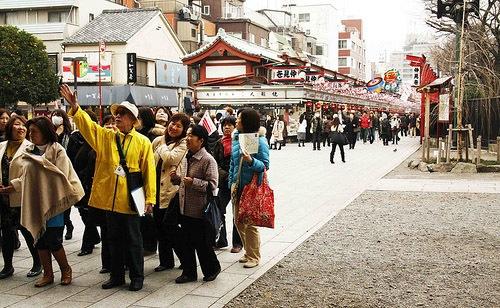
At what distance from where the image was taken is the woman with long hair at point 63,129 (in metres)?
7.55

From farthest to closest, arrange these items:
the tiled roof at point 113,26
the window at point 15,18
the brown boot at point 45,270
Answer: the window at point 15,18 < the tiled roof at point 113,26 < the brown boot at point 45,270

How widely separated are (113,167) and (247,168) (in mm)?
1427

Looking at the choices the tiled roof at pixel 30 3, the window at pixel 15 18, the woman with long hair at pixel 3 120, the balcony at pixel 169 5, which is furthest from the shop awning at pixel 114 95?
the woman with long hair at pixel 3 120

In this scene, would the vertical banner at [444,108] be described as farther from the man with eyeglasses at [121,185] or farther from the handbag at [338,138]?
the man with eyeglasses at [121,185]

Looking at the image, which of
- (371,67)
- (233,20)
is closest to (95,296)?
(233,20)

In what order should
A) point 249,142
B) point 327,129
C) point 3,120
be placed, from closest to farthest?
point 249,142 < point 3,120 < point 327,129

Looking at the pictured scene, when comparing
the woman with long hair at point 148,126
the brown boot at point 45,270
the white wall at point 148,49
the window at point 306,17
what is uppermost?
the window at point 306,17

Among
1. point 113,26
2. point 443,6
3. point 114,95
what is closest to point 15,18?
point 113,26

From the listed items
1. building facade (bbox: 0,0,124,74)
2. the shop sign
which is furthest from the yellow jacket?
building facade (bbox: 0,0,124,74)

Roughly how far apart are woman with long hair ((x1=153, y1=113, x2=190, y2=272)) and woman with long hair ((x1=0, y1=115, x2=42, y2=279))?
4.22 ft

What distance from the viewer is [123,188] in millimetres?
5535

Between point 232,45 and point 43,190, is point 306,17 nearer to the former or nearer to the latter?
point 232,45

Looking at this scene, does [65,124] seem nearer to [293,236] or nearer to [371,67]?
[293,236]

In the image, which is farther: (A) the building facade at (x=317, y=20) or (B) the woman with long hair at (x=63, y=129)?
(A) the building facade at (x=317, y=20)
